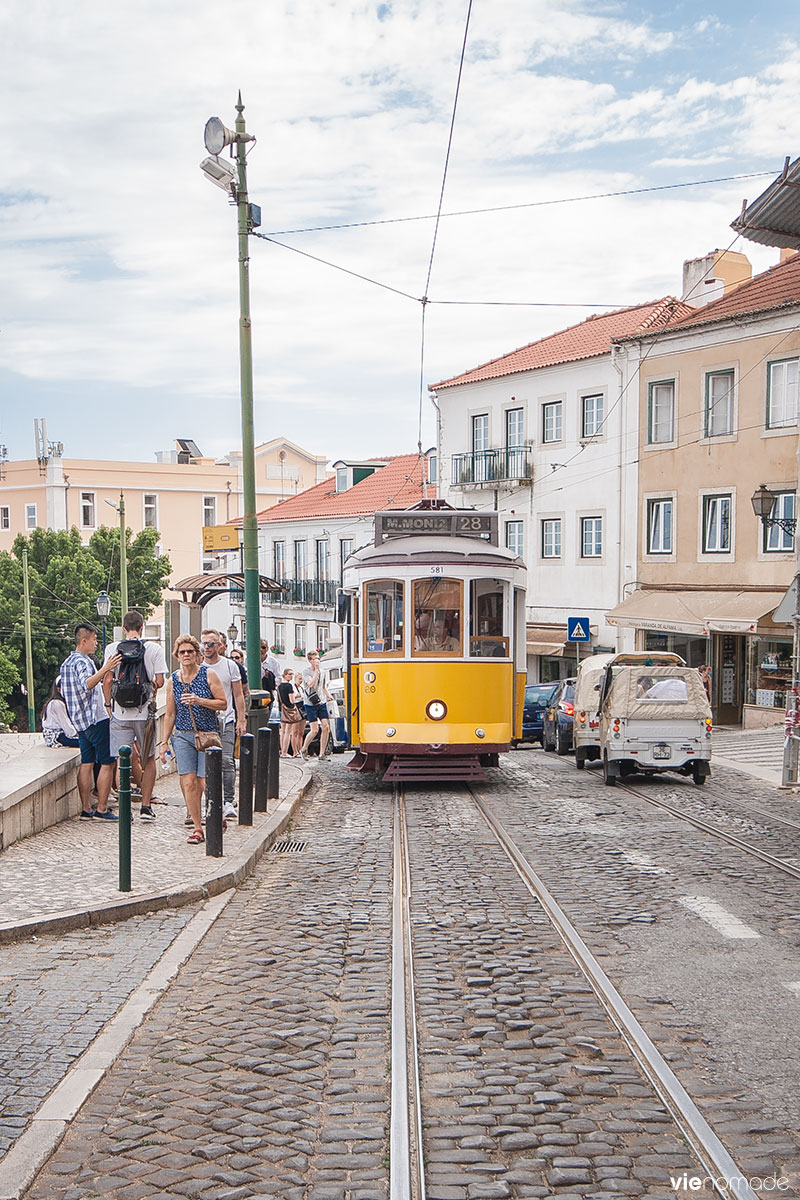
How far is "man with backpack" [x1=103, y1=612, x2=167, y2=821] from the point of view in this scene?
11438 mm

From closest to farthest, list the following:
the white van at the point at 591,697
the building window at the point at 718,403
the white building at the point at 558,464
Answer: the white van at the point at 591,697 → the building window at the point at 718,403 → the white building at the point at 558,464

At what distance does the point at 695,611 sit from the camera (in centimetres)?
3075

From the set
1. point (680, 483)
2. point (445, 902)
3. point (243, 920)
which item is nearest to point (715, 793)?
point (445, 902)

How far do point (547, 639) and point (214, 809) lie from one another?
28.6 m

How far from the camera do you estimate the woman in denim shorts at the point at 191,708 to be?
10945 millimetres

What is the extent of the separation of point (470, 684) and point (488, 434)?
26725mm

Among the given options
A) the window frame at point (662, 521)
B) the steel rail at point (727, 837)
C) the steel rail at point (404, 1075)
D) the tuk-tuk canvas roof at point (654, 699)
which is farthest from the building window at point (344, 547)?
the steel rail at point (404, 1075)

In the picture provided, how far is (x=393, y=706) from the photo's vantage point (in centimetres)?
1588

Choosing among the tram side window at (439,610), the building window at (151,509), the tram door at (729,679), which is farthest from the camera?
the building window at (151,509)

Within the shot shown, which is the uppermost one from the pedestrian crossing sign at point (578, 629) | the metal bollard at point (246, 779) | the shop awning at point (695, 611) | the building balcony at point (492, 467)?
the building balcony at point (492, 467)

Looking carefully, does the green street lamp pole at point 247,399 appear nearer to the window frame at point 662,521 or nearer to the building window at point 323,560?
Result: the window frame at point 662,521

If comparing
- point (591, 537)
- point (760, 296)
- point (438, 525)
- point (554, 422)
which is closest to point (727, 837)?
point (438, 525)

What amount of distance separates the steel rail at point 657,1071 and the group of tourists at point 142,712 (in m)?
3.43

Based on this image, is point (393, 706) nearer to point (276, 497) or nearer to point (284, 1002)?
point (284, 1002)
